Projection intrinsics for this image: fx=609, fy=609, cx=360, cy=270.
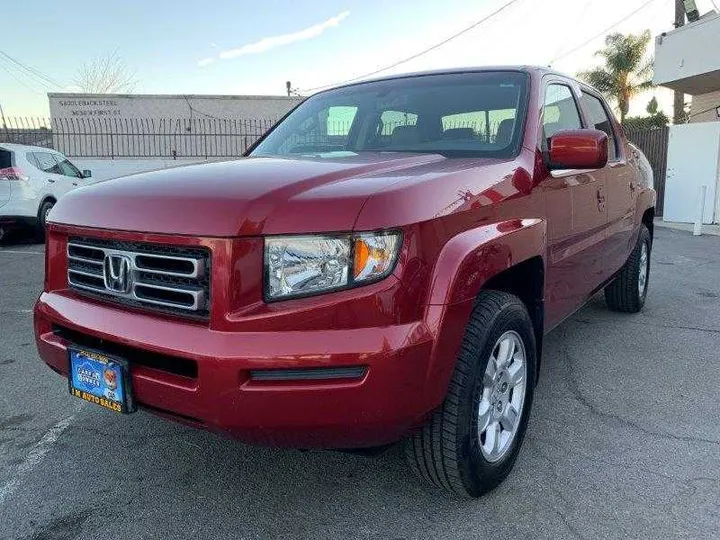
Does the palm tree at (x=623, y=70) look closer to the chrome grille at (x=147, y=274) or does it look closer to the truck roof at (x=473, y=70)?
the truck roof at (x=473, y=70)

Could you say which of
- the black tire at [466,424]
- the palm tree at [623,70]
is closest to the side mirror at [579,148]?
the black tire at [466,424]

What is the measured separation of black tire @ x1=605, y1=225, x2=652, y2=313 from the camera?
5098mm

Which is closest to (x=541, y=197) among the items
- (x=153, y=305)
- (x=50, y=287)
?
(x=153, y=305)

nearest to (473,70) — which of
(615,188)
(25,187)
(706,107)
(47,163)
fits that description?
(615,188)

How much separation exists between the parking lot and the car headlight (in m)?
0.99

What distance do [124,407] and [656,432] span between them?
2.54 meters

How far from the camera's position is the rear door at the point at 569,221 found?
3029mm

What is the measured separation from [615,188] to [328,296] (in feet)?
9.53

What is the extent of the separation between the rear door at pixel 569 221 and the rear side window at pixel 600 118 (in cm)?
32

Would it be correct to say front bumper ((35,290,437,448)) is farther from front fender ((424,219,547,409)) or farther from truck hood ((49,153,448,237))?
truck hood ((49,153,448,237))

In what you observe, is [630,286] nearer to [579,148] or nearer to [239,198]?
[579,148]

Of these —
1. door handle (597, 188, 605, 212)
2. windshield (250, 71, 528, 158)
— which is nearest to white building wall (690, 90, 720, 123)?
door handle (597, 188, 605, 212)

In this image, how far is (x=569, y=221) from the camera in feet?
10.6

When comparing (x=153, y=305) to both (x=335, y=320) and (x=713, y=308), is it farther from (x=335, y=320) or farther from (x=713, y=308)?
(x=713, y=308)
